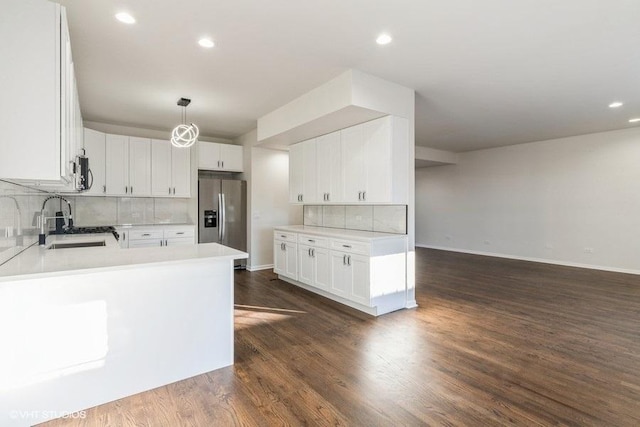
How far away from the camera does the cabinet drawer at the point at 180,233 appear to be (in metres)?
5.38

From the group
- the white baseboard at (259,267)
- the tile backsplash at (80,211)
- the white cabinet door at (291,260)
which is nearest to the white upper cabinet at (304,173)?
the white cabinet door at (291,260)

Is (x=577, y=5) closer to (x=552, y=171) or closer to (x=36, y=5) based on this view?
(x=36, y=5)

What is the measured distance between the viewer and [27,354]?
1873 millimetres

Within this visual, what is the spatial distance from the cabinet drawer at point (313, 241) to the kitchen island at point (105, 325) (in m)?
1.97

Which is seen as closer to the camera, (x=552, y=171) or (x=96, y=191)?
(x=96, y=191)

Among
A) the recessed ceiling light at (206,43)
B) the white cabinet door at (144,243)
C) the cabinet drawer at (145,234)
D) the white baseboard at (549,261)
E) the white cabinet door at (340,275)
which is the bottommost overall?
the white baseboard at (549,261)

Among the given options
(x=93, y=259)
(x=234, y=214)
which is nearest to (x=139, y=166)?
(x=234, y=214)

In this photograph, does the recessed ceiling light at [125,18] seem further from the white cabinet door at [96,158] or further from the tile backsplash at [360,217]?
the tile backsplash at [360,217]

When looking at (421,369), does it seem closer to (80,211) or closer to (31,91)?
(31,91)

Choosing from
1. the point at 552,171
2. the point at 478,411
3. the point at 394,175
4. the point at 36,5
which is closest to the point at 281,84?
the point at 394,175

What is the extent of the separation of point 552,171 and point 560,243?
1.57 meters

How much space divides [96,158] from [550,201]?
8893 mm

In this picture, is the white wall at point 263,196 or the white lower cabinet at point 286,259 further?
the white wall at point 263,196

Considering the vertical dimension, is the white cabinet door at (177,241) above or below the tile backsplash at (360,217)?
below
